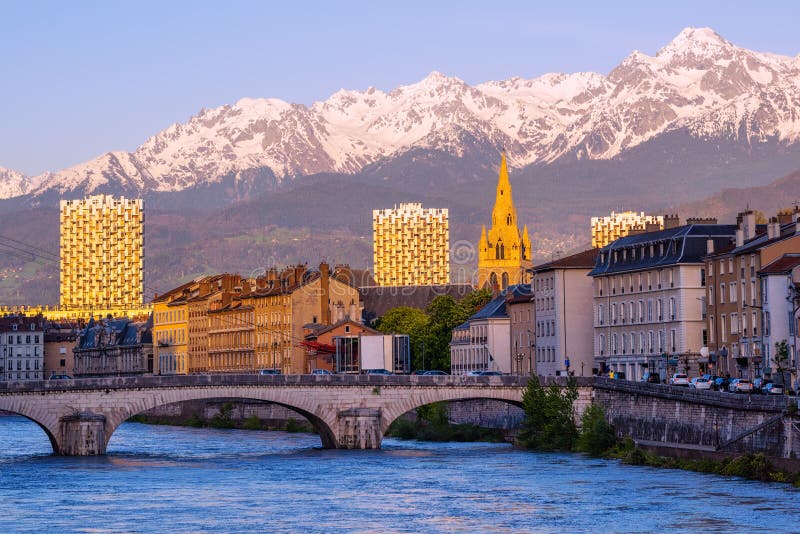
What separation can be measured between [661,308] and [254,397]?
32.5 metres

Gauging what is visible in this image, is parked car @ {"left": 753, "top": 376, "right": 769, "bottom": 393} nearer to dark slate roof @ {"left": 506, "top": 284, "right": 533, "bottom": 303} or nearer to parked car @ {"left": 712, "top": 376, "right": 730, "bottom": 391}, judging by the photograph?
parked car @ {"left": 712, "top": 376, "right": 730, "bottom": 391}

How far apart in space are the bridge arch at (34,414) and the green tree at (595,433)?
30975 millimetres

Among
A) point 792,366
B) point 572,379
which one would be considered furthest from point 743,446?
point 572,379

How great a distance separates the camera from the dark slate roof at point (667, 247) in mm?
129125

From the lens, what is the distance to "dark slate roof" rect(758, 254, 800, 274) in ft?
356

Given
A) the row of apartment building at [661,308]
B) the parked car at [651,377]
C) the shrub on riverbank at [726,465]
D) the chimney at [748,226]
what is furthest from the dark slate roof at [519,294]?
the shrub on riverbank at [726,465]

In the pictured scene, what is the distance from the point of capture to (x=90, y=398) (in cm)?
11256

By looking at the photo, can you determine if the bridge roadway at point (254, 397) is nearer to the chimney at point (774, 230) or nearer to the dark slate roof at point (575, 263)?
the chimney at point (774, 230)

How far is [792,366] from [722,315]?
1653cm

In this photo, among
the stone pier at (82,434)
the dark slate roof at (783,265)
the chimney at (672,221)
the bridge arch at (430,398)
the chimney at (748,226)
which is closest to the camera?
the dark slate roof at (783,265)

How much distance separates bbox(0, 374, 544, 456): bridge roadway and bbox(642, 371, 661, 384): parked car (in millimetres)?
8666

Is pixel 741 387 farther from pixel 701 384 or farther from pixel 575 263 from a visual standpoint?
pixel 575 263

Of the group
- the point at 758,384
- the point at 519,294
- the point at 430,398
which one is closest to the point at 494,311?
the point at 519,294

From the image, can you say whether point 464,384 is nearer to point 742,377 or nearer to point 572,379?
point 572,379
